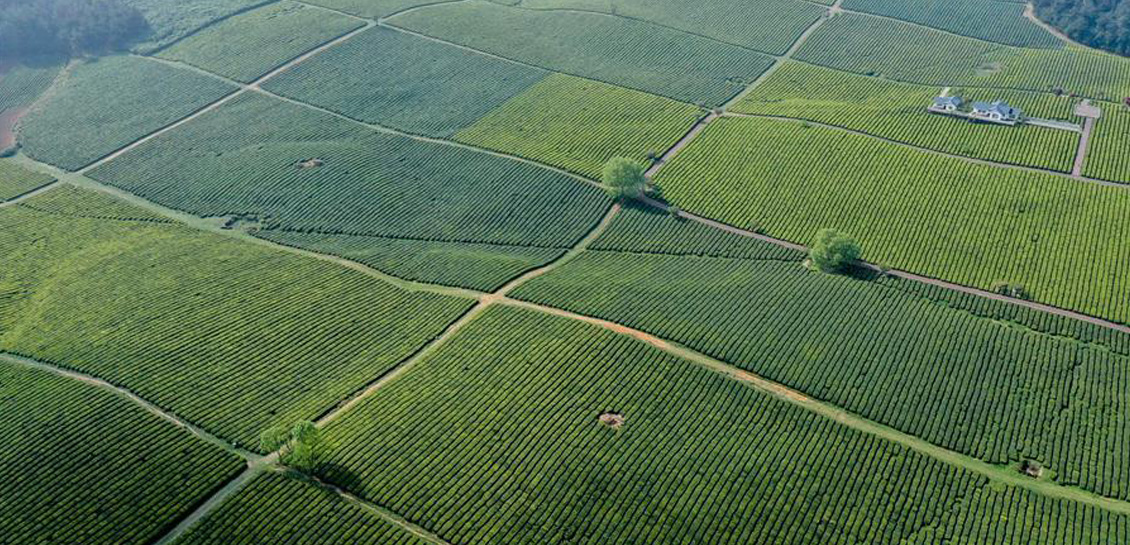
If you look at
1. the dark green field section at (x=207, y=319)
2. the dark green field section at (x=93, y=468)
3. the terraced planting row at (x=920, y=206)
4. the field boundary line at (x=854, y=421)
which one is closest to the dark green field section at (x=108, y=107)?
the dark green field section at (x=207, y=319)

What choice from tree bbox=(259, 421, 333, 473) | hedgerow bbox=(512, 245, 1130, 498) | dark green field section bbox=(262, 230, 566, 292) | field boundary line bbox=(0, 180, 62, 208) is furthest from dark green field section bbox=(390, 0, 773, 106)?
tree bbox=(259, 421, 333, 473)

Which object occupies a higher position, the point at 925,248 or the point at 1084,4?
the point at 1084,4

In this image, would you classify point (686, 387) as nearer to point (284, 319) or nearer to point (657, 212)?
point (657, 212)

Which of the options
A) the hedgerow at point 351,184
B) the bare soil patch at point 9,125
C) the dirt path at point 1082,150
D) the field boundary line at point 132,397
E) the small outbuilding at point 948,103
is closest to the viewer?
the field boundary line at point 132,397

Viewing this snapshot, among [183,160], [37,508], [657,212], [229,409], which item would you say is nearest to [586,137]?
[657,212]

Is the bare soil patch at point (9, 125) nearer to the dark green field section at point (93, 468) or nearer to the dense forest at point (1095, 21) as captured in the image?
the dark green field section at point (93, 468)

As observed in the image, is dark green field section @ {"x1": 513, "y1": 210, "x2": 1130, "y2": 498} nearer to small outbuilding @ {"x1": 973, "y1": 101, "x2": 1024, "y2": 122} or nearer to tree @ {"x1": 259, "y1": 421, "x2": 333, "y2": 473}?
tree @ {"x1": 259, "y1": 421, "x2": 333, "y2": 473}

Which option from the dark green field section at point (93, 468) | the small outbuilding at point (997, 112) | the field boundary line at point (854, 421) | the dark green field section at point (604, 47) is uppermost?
the dark green field section at point (604, 47)

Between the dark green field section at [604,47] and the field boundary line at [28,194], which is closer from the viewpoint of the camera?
the field boundary line at [28,194]
